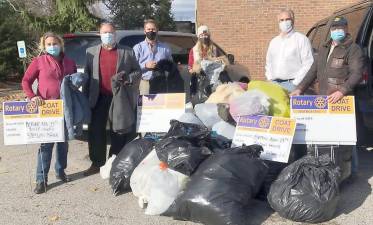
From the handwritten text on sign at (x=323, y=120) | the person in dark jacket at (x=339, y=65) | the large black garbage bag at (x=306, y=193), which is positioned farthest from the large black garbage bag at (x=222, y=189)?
the person in dark jacket at (x=339, y=65)

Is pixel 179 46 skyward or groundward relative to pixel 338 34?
groundward

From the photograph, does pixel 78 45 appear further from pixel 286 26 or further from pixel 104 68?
pixel 286 26

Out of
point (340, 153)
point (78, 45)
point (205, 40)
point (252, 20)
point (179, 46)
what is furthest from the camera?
point (252, 20)

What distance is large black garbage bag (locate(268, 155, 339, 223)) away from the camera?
4.30 m

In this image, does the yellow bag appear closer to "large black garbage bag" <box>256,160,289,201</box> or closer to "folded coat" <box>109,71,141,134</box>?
"large black garbage bag" <box>256,160,289,201</box>

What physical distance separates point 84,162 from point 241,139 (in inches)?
99.8

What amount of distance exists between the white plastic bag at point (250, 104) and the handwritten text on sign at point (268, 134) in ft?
0.26

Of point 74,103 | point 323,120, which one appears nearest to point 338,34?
point 323,120

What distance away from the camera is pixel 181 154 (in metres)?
4.64

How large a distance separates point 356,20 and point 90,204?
12.3 feet

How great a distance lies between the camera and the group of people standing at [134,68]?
16.7 feet

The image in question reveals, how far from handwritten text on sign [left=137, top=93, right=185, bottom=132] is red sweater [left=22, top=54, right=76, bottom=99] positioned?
1010 mm

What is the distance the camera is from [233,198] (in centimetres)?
426

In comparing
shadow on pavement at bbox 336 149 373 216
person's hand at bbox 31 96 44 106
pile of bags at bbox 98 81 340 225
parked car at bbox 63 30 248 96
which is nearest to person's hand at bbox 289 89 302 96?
pile of bags at bbox 98 81 340 225
